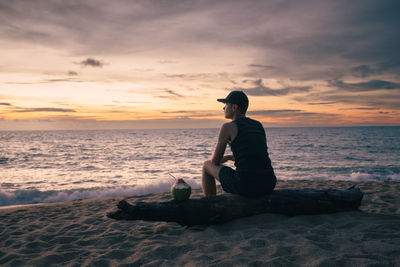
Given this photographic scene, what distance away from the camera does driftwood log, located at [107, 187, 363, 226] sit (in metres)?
4.22

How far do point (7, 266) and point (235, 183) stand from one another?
3.38 metres

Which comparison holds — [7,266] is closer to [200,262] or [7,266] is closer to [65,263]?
[65,263]

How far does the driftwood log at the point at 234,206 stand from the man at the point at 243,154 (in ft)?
0.75

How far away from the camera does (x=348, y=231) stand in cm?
387

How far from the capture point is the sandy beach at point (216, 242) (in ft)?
10.1

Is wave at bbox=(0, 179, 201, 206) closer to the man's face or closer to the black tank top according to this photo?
the man's face

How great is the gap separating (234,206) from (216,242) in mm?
876

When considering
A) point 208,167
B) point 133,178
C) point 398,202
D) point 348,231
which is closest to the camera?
point 348,231

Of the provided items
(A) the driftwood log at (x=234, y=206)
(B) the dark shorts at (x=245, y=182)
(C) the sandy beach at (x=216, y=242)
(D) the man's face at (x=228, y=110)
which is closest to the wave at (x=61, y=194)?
(C) the sandy beach at (x=216, y=242)

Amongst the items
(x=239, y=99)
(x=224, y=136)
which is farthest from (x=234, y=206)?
(x=239, y=99)

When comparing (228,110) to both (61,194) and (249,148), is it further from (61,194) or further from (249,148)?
(61,194)

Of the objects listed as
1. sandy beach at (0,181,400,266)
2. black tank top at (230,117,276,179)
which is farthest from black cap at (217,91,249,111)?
sandy beach at (0,181,400,266)

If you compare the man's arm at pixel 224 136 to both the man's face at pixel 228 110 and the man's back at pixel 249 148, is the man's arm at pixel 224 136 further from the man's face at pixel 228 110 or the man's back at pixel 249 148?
the man's face at pixel 228 110

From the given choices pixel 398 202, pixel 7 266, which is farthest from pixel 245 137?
pixel 398 202
